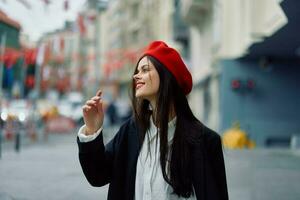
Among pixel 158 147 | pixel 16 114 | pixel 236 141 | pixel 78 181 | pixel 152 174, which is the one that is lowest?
pixel 236 141

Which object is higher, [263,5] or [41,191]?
[263,5]

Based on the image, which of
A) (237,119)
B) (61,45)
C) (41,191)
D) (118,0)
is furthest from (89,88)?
(41,191)

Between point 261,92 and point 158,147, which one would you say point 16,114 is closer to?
point 261,92

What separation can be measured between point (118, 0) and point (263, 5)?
62.1 metres

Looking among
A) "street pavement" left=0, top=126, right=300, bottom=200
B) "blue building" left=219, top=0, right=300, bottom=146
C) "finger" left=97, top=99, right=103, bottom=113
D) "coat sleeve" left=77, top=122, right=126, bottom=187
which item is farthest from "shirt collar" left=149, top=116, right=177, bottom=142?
"blue building" left=219, top=0, right=300, bottom=146

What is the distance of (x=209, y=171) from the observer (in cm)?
243

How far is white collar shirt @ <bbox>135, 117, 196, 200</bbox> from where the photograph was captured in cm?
239

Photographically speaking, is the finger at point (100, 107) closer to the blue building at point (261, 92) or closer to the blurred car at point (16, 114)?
the blurred car at point (16, 114)

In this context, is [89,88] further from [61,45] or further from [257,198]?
[257,198]

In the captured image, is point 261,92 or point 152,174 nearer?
point 152,174

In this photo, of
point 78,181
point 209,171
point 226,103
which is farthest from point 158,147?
point 226,103

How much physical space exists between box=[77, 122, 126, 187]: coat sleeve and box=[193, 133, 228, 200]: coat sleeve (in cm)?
38

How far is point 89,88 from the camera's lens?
84.0 meters

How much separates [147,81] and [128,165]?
0.39 m
